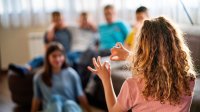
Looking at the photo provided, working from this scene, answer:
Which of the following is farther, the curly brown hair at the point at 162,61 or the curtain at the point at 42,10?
the curtain at the point at 42,10

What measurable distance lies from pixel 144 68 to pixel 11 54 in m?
3.16

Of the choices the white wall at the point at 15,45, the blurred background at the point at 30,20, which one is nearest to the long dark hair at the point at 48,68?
the blurred background at the point at 30,20

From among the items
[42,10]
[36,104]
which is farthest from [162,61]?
[42,10]

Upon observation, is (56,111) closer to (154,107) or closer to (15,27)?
(154,107)

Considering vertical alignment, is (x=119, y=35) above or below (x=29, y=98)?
above

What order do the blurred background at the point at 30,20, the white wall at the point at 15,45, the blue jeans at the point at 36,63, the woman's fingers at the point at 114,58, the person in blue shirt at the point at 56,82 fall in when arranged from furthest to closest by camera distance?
the white wall at the point at 15,45, the blurred background at the point at 30,20, the blue jeans at the point at 36,63, the person in blue shirt at the point at 56,82, the woman's fingers at the point at 114,58

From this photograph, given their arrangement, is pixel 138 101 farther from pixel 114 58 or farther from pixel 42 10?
pixel 42 10

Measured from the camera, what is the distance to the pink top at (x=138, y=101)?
1.23 metres

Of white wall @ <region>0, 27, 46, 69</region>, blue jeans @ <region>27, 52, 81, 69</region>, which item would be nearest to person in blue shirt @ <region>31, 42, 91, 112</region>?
blue jeans @ <region>27, 52, 81, 69</region>

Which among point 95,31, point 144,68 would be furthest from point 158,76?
point 95,31

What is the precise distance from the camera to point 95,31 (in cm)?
355

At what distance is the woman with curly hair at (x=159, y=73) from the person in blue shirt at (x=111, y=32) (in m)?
1.72

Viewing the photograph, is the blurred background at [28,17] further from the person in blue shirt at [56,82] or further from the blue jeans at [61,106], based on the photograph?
the blue jeans at [61,106]

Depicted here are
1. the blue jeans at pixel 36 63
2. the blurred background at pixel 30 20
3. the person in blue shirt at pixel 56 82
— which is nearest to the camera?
the person in blue shirt at pixel 56 82
